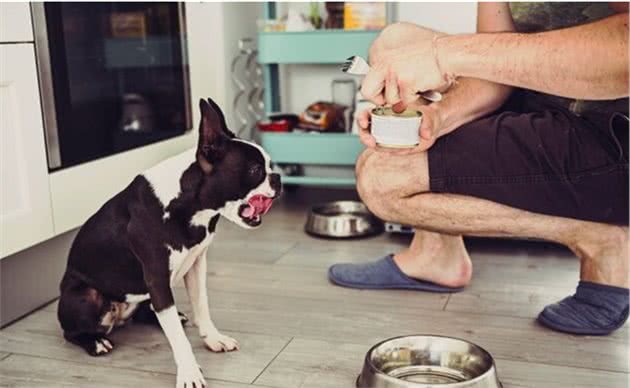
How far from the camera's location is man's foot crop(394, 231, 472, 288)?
Answer: 5.96 feet

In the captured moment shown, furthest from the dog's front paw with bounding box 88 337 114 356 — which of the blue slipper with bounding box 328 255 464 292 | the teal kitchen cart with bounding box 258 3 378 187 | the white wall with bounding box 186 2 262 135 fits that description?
the teal kitchen cart with bounding box 258 3 378 187

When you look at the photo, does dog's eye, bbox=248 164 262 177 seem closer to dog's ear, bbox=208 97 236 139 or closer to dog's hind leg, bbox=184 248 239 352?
dog's ear, bbox=208 97 236 139

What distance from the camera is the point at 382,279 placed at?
1.84 m

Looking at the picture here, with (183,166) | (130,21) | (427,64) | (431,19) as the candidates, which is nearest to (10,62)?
(183,166)

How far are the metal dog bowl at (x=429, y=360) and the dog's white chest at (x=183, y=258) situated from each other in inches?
14.6

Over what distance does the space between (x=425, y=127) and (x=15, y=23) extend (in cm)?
89

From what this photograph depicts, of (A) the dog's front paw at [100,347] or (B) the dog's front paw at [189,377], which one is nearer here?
(B) the dog's front paw at [189,377]

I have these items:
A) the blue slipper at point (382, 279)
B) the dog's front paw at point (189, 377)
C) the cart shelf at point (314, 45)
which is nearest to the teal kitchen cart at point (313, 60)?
the cart shelf at point (314, 45)

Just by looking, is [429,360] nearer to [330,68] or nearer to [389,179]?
[389,179]

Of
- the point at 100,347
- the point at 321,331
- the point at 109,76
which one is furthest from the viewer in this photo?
the point at 109,76

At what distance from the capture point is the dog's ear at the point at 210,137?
125cm

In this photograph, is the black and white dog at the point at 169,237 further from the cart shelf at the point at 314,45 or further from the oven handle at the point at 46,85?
the cart shelf at the point at 314,45

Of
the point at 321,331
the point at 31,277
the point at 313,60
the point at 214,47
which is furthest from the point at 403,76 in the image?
the point at 214,47

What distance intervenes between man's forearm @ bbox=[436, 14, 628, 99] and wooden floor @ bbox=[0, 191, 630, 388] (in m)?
0.52
